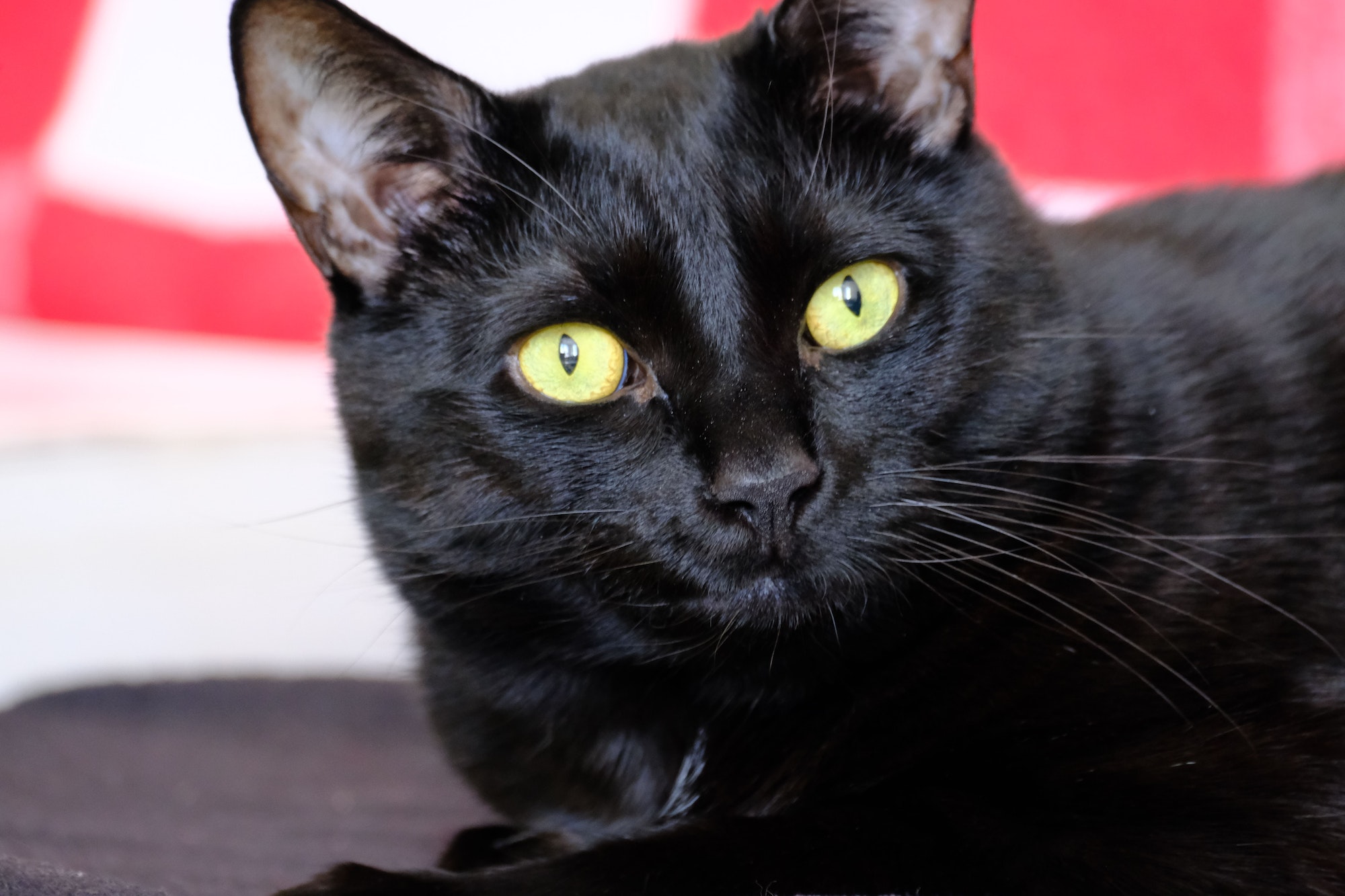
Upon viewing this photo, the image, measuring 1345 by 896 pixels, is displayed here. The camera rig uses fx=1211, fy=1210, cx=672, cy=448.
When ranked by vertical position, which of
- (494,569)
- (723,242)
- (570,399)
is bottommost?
(494,569)

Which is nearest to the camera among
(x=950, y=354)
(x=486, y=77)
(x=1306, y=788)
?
(x=1306, y=788)

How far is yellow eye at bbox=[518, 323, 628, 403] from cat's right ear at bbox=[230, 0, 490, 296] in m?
0.19

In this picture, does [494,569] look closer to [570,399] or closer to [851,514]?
[570,399]

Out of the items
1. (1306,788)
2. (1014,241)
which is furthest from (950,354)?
(1306,788)

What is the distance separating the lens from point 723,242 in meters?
0.99

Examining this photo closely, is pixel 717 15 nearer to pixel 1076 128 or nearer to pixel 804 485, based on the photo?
pixel 1076 128

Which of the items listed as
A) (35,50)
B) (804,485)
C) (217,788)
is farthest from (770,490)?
(35,50)

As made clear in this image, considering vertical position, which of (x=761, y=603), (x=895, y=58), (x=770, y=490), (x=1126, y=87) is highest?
(x=1126, y=87)

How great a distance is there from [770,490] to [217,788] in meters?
0.99

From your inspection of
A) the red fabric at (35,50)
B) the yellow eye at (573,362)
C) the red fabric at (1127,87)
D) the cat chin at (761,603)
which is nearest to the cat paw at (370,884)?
the cat chin at (761,603)

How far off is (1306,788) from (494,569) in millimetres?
667

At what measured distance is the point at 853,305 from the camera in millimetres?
1012

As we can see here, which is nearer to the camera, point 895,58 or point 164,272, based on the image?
point 895,58

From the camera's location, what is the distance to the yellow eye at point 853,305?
1002mm
